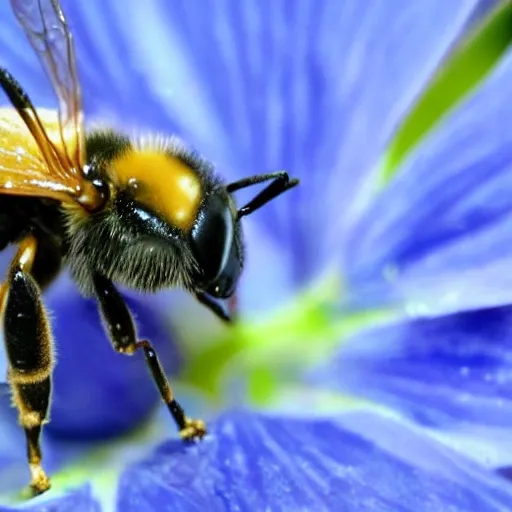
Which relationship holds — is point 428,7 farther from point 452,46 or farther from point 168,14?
point 168,14

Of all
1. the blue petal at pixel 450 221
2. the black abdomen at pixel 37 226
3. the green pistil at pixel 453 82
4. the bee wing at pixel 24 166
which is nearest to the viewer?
the bee wing at pixel 24 166

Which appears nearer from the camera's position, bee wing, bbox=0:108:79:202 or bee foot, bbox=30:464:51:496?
bee wing, bbox=0:108:79:202

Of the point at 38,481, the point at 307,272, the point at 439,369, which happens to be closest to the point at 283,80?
the point at 307,272

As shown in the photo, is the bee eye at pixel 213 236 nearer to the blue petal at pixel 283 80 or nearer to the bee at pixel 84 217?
the bee at pixel 84 217

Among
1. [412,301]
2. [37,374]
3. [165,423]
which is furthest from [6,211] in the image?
[412,301]

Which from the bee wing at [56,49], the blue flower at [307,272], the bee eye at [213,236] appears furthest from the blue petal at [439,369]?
the bee wing at [56,49]

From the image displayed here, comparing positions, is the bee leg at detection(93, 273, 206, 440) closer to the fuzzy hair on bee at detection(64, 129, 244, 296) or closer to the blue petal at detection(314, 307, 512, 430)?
the fuzzy hair on bee at detection(64, 129, 244, 296)

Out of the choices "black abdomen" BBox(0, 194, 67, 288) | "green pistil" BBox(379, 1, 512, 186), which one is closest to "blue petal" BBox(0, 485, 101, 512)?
"black abdomen" BBox(0, 194, 67, 288)
